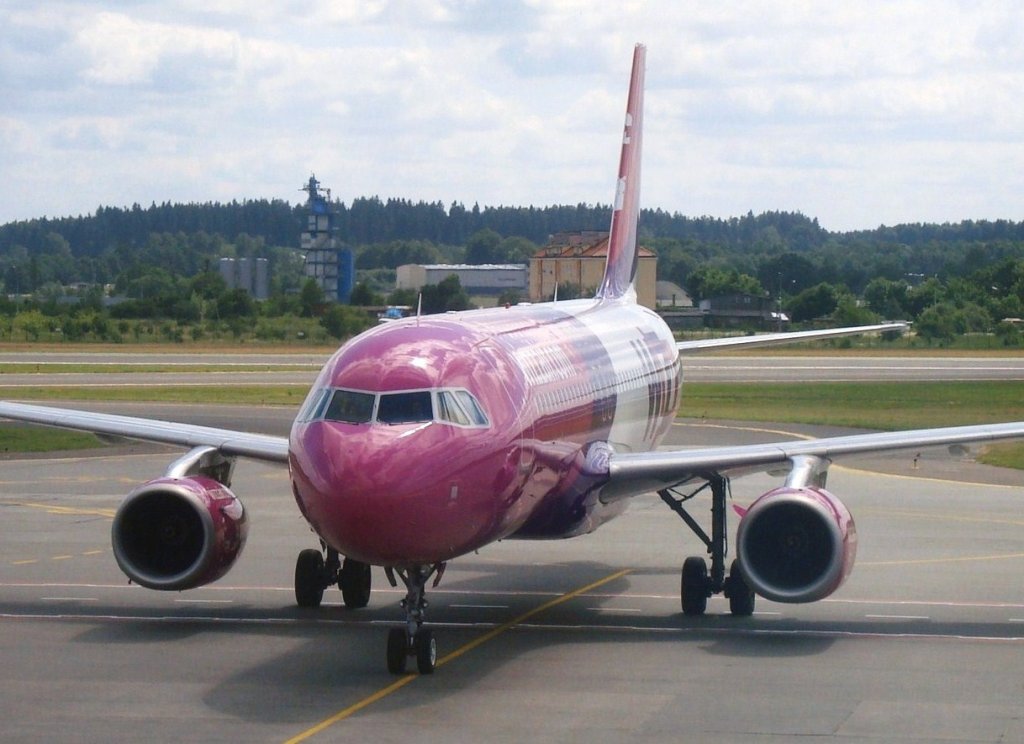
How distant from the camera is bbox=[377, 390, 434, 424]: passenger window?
61.0 feet

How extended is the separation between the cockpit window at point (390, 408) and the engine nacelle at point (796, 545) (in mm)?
4513

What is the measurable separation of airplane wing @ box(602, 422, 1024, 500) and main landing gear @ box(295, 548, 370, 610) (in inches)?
147

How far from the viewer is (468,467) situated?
18.7 metres

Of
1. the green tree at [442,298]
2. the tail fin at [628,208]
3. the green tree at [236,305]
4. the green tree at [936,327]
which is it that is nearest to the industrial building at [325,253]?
the green tree at [236,305]

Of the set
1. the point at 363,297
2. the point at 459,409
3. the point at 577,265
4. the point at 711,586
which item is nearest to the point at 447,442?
the point at 459,409

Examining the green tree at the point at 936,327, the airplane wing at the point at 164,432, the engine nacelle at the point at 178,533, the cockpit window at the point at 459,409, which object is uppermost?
the cockpit window at the point at 459,409

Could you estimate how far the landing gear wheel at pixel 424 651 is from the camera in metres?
19.5

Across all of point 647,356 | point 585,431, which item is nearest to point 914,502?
point 647,356

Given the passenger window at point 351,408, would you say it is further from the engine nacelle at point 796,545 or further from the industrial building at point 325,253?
the industrial building at point 325,253

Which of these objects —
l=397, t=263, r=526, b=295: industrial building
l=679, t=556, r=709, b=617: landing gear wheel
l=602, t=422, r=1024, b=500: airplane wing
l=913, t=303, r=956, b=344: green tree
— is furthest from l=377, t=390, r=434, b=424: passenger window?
l=913, t=303, r=956, b=344: green tree

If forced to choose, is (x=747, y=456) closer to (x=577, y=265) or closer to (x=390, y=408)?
(x=390, y=408)

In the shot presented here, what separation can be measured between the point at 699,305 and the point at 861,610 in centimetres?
12981

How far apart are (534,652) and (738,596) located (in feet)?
13.6

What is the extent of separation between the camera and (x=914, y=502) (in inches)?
1531
